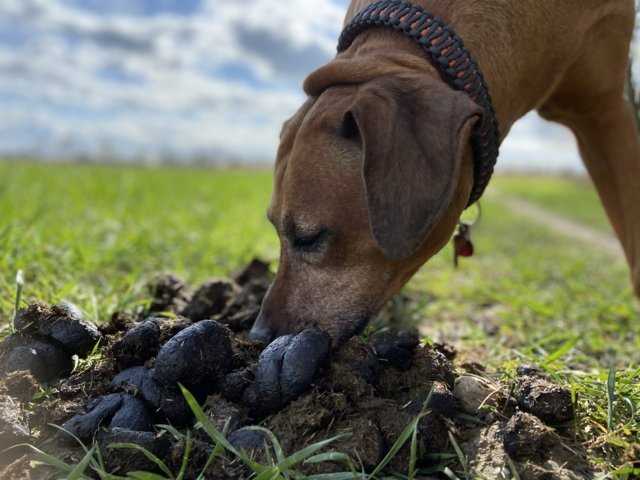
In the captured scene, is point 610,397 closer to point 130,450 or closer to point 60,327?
point 130,450

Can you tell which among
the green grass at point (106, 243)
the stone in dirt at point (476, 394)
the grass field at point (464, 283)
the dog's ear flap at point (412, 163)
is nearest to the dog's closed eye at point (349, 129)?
the dog's ear flap at point (412, 163)

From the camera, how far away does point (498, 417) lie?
200 centimetres

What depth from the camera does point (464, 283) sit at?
4.96 meters

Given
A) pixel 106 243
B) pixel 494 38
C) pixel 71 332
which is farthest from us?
pixel 106 243

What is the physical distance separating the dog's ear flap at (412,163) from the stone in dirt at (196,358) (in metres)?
0.62

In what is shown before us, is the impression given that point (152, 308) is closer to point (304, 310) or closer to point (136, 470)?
point (304, 310)

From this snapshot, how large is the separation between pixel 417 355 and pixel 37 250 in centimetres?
253

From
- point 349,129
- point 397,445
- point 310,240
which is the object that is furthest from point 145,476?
point 349,129

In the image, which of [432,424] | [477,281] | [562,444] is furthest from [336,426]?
[477,281]

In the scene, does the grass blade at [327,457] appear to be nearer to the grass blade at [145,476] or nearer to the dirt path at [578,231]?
the grass blade at [145,476]

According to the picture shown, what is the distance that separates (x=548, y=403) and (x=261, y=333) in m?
1.01

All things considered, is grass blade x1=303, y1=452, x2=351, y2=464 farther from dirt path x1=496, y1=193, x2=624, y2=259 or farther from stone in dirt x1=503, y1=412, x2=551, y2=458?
dirt path x1=496, y1=193, x2=624, y2=259

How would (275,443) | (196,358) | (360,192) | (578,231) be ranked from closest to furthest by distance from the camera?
(275,443), (196,358), (360,192), (578,231)

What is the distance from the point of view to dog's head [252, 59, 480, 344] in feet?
6.95
